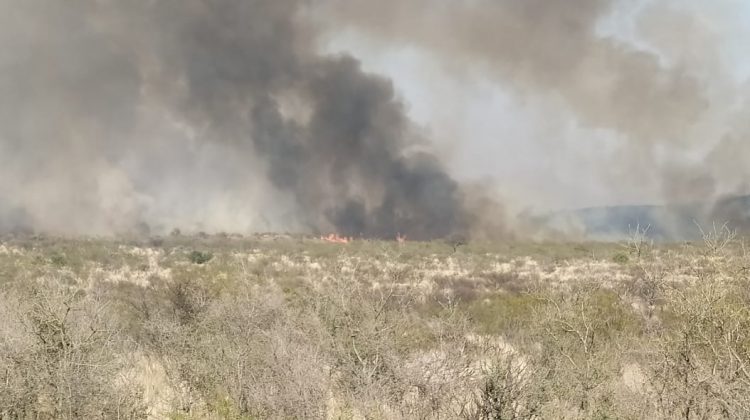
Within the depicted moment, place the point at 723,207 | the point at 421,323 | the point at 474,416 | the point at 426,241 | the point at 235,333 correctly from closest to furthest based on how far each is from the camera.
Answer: the point at 474,416, the point at 235,333, the point at 421,323, the point at 723,207, the point at 426,241

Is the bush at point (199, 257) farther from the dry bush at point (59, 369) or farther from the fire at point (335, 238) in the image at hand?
the dry bush at point (59, 369)

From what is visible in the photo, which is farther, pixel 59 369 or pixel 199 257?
pixel 199 257

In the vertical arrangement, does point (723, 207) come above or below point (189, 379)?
above

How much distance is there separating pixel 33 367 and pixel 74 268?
87.1 feet

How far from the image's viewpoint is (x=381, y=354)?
11.7 m

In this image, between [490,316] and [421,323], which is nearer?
[421,323]

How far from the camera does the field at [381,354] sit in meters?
9.20

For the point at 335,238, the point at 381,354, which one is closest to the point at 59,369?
the point at 381,354

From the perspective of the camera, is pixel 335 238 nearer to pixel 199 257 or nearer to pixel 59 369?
pixel 199 257

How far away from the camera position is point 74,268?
34062 mm

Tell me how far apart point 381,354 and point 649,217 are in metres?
51.5

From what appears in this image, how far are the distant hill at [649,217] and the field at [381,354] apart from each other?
24.8 meters

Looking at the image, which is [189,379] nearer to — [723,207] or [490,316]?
[490,316]

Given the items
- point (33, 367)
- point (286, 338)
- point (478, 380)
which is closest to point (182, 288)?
point (286, 338)
